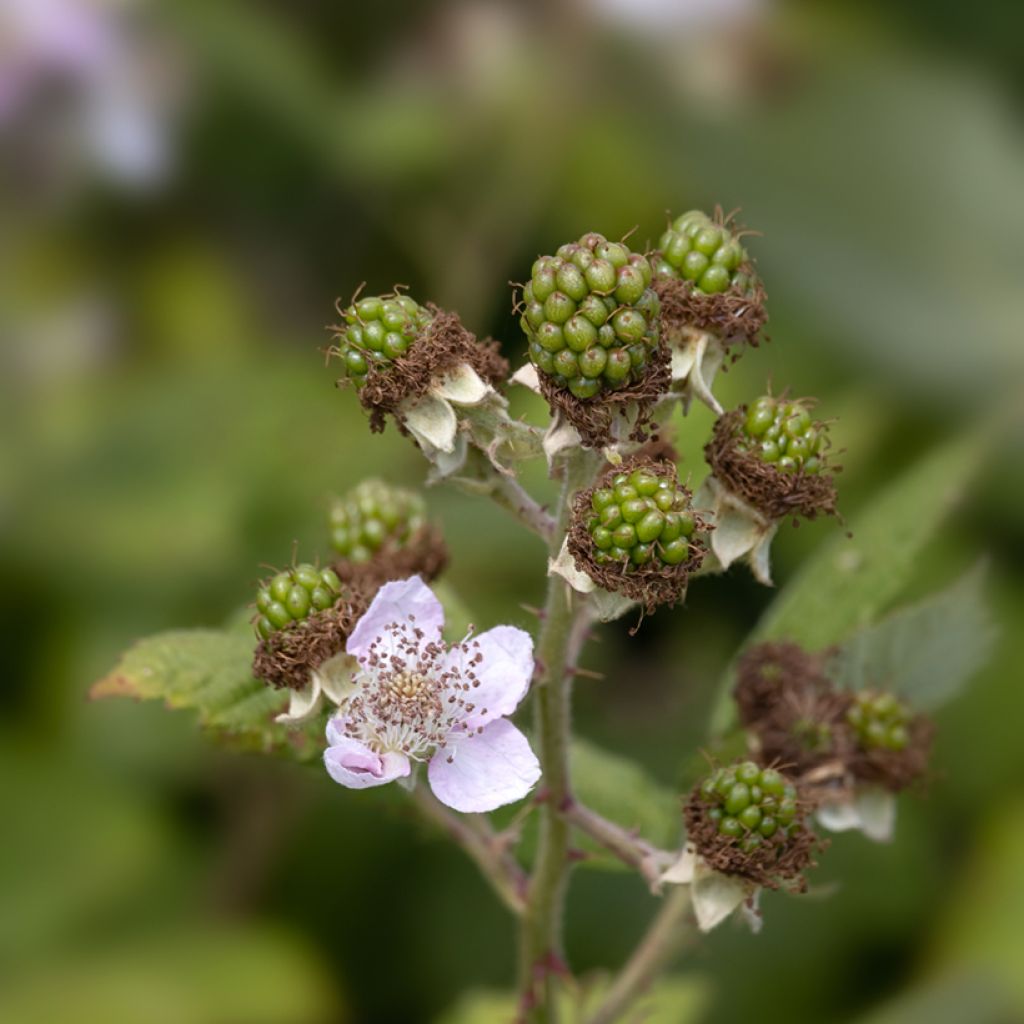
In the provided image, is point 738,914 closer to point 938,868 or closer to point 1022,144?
point 938,868

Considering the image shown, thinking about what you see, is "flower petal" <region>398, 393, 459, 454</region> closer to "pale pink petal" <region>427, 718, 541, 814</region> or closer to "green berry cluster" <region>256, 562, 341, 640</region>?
"green berry cluster" <region>256, 562, 341, 640</region>

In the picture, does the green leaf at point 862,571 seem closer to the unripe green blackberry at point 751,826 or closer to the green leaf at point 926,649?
the green leaf at point 926,649

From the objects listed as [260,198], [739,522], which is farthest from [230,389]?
[739,522]

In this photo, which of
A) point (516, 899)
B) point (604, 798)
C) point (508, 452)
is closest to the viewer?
point (508, 452)

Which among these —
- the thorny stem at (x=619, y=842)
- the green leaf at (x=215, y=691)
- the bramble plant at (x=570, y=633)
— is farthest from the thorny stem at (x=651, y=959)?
the green leaf at (x=215, y=691)

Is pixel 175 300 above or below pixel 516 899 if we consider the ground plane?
below

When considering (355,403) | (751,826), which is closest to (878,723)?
(751,826)
